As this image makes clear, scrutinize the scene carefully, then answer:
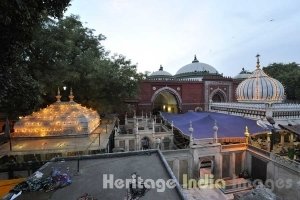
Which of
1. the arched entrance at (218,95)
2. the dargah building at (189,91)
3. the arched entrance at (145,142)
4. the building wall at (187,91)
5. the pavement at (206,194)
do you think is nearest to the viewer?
the pavement at (206,194)

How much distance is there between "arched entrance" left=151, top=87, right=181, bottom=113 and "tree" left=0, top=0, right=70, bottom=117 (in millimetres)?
21828

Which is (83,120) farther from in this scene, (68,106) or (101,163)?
(101,163)

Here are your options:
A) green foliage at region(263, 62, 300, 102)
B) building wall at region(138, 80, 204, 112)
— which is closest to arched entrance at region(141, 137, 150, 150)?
building wall at region(138, 80, 204, 112)

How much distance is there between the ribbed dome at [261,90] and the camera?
17562 mm

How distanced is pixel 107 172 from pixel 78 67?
11.9m

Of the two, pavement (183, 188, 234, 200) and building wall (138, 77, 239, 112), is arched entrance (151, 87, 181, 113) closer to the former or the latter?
building wall (138, 77, 239, 112)

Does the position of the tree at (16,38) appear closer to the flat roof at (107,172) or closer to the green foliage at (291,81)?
the flat roof at (107,172)

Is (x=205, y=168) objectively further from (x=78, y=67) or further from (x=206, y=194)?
(x=78, y=67)

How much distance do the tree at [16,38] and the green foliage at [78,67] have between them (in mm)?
5170

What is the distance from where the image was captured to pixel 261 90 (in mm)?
17828

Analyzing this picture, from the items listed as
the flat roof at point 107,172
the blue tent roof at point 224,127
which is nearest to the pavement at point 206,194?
the blue tent roof at point 224,127

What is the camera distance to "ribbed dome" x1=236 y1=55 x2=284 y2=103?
57.6ft

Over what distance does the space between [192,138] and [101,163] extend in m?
6.71

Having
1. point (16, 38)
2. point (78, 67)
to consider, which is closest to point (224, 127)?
point (78, 67)
